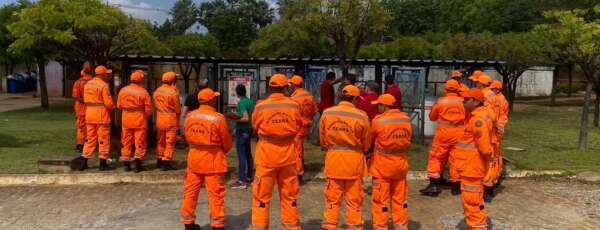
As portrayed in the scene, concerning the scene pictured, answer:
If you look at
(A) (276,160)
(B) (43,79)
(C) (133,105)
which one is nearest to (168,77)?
(C) (133,105)

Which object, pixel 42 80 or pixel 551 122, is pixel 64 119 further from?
pixel 551 122

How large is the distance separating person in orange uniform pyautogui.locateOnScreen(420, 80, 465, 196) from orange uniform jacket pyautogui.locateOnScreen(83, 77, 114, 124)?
18.1ft

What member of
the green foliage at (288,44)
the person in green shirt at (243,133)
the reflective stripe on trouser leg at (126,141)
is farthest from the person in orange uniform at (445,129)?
the green foliage at (288,44)

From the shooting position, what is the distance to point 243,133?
9008 mm

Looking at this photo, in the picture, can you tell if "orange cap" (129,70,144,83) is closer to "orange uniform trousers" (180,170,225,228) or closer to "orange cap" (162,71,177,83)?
"orange cap" (162,71,177,83)

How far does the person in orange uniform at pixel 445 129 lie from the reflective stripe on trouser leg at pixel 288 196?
9.78ft

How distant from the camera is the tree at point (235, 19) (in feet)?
179

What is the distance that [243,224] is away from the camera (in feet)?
23.8

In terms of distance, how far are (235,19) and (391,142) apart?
170 ft

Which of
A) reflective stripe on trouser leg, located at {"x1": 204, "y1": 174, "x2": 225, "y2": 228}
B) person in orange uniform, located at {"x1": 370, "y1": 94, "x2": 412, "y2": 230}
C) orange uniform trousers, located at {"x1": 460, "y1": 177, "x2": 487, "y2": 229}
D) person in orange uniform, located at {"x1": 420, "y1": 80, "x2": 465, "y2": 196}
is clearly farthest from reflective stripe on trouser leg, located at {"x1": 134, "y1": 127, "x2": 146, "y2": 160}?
orange uniform trousers, located at {"x1": 460, "y1": 177, "x2": 487, "y2": 229}

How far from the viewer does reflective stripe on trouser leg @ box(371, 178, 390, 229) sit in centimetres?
644

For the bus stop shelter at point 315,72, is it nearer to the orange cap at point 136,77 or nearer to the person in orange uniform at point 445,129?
the orange cap at point 136,77

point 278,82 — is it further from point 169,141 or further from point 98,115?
point 98,115

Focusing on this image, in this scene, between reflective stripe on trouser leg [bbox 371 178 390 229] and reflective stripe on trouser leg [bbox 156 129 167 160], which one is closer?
reflective stripe on trouser leg [bbox 371 178 390 229]
